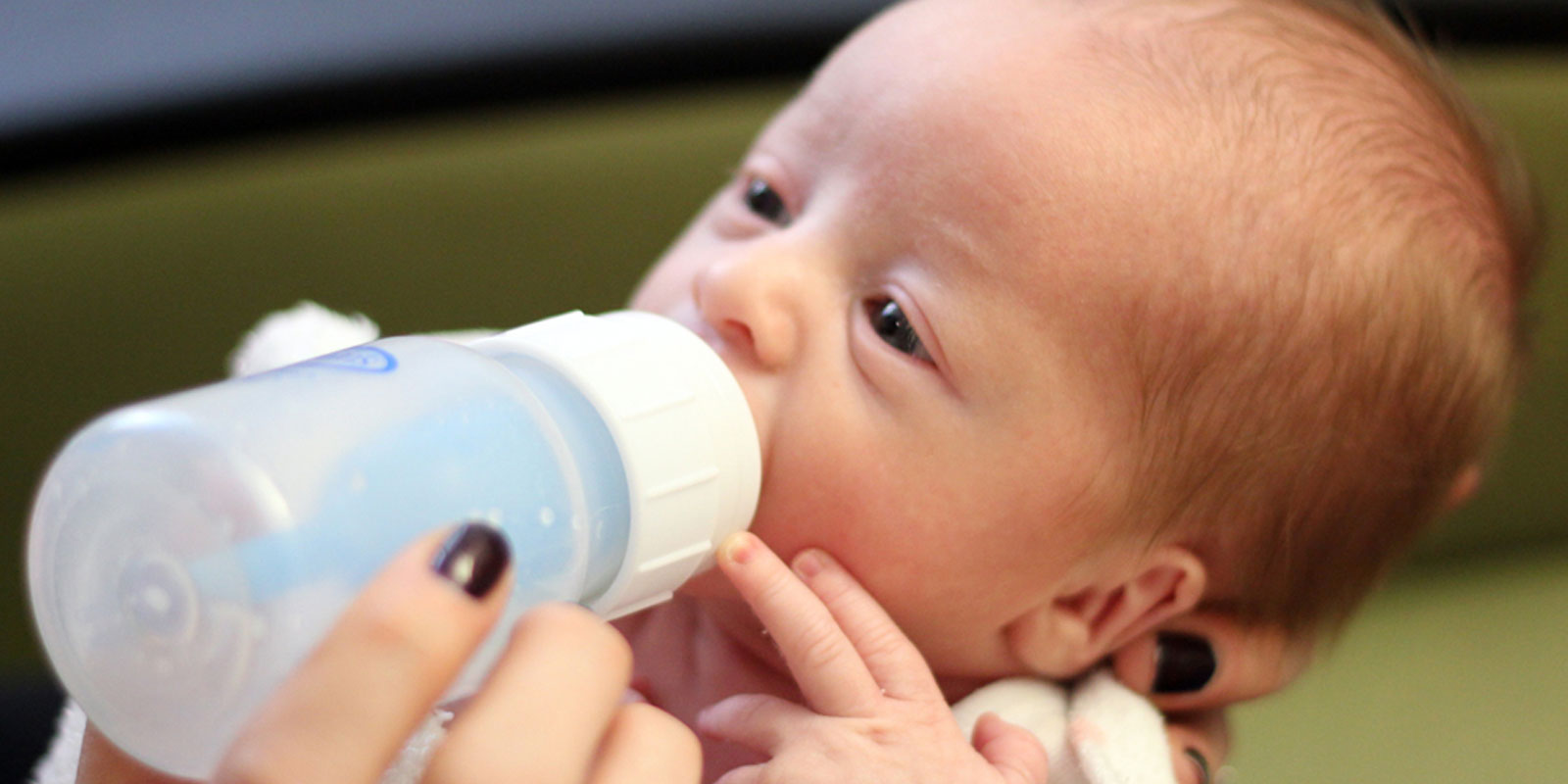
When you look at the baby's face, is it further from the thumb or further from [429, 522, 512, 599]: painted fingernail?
[429, 522, 512, 599]: painted fingernail

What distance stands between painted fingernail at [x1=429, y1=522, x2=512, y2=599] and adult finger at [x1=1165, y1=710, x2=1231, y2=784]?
517mm

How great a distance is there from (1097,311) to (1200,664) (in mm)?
270

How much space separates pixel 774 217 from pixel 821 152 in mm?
52

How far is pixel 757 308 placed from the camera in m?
0.74

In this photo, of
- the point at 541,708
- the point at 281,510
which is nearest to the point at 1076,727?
the point at 541,708

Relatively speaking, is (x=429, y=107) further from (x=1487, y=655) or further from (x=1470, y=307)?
(x=1487, y=655)

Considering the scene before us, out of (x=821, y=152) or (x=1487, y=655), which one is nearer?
(x=821, y=152)

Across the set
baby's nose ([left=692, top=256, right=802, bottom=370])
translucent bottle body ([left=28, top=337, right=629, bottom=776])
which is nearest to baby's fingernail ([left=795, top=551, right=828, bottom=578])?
baby's nose ([left=692, top=256, right=802, bottom=370])

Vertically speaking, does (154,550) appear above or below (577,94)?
above

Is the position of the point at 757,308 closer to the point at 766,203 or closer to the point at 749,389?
the point at 749,389

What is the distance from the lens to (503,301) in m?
1.45

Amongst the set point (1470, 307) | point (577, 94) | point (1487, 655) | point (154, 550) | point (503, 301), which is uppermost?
point (154, 550)

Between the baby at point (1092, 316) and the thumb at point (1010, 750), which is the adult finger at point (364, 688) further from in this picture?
the thumb at point (1010, 750)

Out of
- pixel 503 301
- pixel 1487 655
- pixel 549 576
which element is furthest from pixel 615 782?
pixel 1487 655
